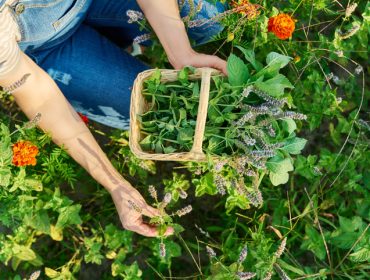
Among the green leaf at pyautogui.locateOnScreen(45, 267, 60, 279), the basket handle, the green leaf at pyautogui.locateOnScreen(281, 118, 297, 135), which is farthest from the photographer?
the green leaf at pyautogui.locateOnScreen(45, 267, 60, 279)

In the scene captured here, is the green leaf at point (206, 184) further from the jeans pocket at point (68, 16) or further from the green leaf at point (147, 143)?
the jeans pocket at point (68, 16)

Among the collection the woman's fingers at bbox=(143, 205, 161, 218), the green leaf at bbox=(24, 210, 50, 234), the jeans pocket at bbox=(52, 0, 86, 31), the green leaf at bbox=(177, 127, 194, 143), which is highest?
the jeans pocket at bbox=(52, 0, 86, 31)

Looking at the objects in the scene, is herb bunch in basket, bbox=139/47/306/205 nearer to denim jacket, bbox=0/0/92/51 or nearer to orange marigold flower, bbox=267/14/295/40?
orange marigold flower, bbox=267/14/295/40

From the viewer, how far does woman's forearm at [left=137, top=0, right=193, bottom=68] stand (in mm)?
1314

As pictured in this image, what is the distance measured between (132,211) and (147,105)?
11.9 inches

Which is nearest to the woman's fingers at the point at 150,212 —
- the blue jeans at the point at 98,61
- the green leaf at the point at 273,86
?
the blue jeans at the point at 98,61

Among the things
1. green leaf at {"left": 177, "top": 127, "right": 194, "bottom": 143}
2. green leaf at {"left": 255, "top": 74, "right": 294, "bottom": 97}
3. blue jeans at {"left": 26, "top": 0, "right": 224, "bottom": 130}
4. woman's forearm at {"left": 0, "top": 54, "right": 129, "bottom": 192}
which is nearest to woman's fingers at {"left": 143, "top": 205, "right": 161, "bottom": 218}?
woman's forearm at {"left": 0, "top": 54, "right": 129, "bottom": 192}

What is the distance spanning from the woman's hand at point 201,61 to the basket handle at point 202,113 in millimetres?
107

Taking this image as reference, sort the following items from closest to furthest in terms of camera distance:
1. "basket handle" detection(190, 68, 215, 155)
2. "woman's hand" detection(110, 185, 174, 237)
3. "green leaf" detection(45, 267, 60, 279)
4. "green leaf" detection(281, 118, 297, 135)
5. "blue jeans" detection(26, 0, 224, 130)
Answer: "basket handle" detection(190, 68, 215, 155), "green leaf" detection(281, 118, 297, 135), "woman's hand" detection(110, 185, 174, 237), "blue jeans" detection(26, 0, 224, 130), "green leaf" detection(45, 267, 60, 279)

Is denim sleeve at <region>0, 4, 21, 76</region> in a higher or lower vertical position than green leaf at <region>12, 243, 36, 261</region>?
higher

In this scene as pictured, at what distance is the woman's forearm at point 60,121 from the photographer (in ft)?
4.37

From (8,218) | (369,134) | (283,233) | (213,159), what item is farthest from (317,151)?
A: (8,218)

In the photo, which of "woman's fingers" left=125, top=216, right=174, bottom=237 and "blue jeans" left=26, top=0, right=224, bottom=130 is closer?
"woman's fingers" left=125, top=216, right=174, bottom=237

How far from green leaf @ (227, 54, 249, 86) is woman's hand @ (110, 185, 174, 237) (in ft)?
1.44
